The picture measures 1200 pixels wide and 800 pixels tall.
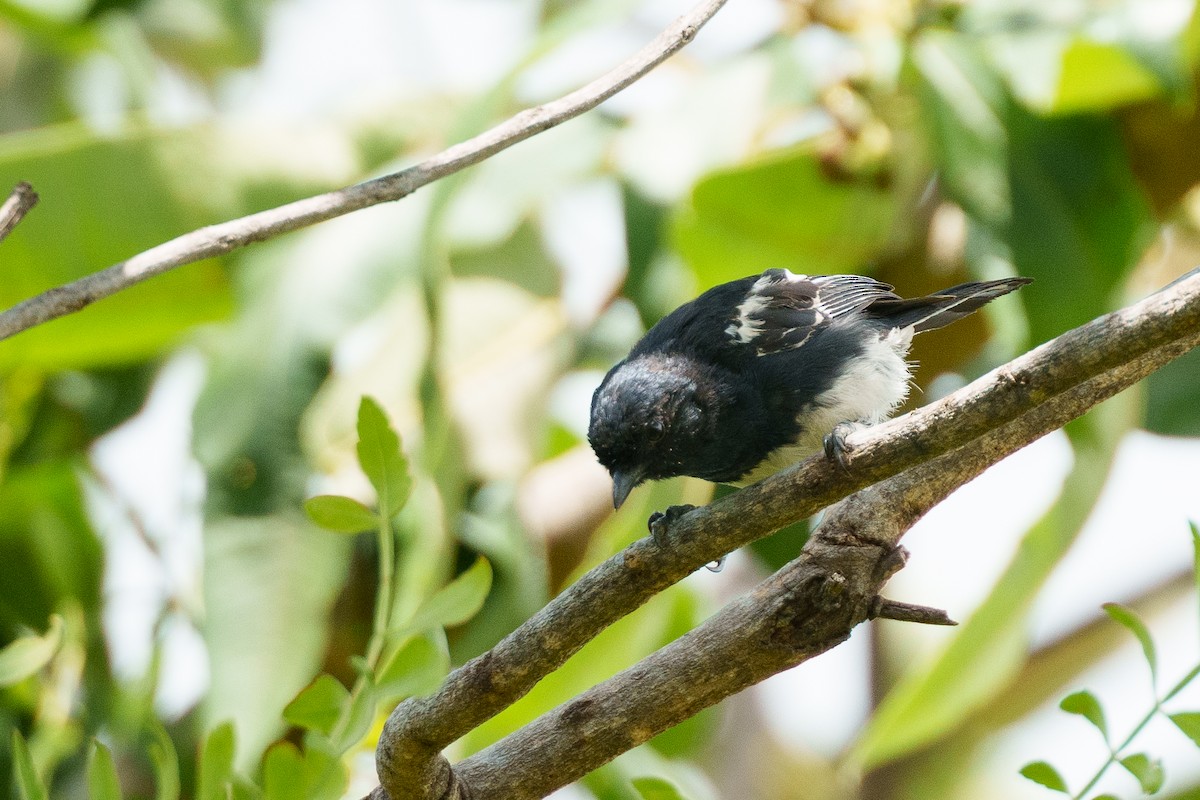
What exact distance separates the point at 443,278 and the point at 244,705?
1346mm

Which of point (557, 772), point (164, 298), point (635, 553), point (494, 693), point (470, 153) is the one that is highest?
point (470, 153)

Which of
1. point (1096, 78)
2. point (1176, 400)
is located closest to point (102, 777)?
point (1096, 78)

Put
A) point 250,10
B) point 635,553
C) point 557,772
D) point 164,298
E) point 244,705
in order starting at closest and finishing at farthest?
1. point 635,553
2. point 557,772
3. point 244,705
4. point 164,298
5. point 250,10

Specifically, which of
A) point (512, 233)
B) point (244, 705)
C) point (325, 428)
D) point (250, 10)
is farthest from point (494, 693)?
point (250, 10)

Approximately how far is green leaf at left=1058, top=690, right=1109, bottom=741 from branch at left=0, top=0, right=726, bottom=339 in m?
0.88

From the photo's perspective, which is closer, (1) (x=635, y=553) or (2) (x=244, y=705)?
(1) (x=635, y=553)

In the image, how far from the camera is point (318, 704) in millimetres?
1409

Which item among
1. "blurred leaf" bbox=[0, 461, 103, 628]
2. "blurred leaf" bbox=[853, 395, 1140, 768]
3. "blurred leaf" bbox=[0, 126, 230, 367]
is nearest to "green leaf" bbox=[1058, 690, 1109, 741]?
"blurred leaf" bbox=[853, 395, 1140, 768]

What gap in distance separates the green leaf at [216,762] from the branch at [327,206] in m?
0.50

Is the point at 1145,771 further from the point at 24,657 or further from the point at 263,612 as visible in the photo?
the point at 263,612

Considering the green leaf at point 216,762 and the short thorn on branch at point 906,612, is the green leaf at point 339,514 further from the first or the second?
the short thorn on branch at point 906,612

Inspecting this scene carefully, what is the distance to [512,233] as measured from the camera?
3943 millimetres

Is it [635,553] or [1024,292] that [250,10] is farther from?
[635,553]

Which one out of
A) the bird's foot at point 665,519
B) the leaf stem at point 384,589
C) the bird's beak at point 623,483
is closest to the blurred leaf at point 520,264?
the bird's beak at point 623,483
